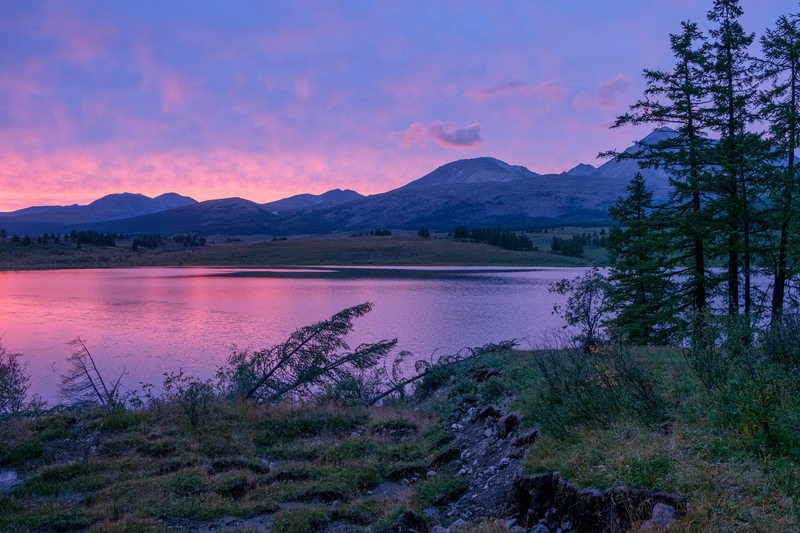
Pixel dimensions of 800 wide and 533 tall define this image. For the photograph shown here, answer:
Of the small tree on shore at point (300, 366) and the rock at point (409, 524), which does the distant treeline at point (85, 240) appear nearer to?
the small tree on shore at point (300, 366)

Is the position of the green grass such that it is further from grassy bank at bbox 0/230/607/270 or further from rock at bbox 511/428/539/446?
grassy bank at bbox 0/230/607/270

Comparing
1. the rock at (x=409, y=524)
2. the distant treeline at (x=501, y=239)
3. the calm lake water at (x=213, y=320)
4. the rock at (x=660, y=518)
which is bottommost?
the calm lake water at (x=213, y=320)

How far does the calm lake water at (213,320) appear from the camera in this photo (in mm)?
24688

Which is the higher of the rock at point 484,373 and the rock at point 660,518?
the rock at point 660,518

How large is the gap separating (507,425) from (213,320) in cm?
2964

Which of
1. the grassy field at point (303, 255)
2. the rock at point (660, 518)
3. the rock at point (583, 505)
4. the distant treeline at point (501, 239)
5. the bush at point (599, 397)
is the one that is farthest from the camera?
the distant treeline at point (501, 239)

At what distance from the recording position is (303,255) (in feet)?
408

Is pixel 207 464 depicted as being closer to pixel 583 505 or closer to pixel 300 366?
pixel 583 505

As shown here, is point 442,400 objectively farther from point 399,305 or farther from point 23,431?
point 399,305

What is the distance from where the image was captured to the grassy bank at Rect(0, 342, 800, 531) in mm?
5402

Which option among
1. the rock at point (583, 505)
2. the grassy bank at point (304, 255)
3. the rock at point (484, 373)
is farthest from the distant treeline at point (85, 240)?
the rock at point (583, 505)

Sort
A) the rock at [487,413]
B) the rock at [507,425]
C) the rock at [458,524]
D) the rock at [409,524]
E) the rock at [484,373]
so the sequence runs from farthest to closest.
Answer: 1. the rock at [484,373]
2. the rock at [487,413]
3. the rock at [507,425]
4. the rock at [409,524]
5. the rock at [458,524]

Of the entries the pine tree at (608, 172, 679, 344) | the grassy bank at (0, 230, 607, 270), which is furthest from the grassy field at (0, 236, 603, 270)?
the pine tree at (608, 172, 679, 344)

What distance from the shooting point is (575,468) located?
20.4 ft
